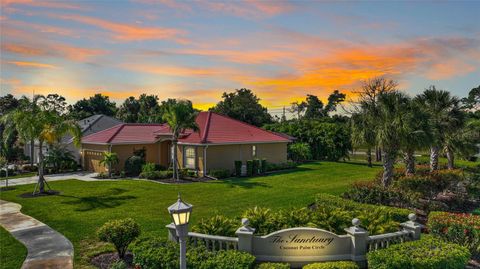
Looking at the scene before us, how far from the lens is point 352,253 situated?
28.6 ft

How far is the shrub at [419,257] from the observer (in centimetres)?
771

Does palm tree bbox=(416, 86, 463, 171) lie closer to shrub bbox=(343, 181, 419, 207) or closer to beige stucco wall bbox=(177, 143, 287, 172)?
shrub bbox=(343, 181, 419, 207)

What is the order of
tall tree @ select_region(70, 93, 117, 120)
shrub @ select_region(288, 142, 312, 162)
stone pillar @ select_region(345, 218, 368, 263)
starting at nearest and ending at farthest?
stone pillar @ select_region(345, 218, 368, 263)
shrub @ select_region(288, 142, 312, 162)
tall tree @ select_region(70, 93, 117, 120)

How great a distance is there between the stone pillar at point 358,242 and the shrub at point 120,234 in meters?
6.14

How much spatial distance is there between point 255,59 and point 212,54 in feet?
8.78

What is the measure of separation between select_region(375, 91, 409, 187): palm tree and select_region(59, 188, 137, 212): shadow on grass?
1359cm

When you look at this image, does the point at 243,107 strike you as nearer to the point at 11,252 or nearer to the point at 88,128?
the point at 88,128

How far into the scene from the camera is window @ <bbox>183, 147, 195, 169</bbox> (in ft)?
86.7

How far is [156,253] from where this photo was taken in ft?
26.8

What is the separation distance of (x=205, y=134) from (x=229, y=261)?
1935 centimetres

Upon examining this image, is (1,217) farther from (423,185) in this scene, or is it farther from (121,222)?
(423,185)

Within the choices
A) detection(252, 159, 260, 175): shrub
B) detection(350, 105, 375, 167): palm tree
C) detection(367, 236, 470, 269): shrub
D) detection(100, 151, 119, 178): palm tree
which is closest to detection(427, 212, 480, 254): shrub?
detection(367, 236, 470, 269): shrub

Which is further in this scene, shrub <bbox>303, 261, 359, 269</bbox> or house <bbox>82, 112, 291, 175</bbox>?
house <bbox>82, 112, 291, 175</bbox>

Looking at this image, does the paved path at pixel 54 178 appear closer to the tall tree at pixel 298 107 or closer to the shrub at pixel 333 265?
the shrub at pixel 333 265
